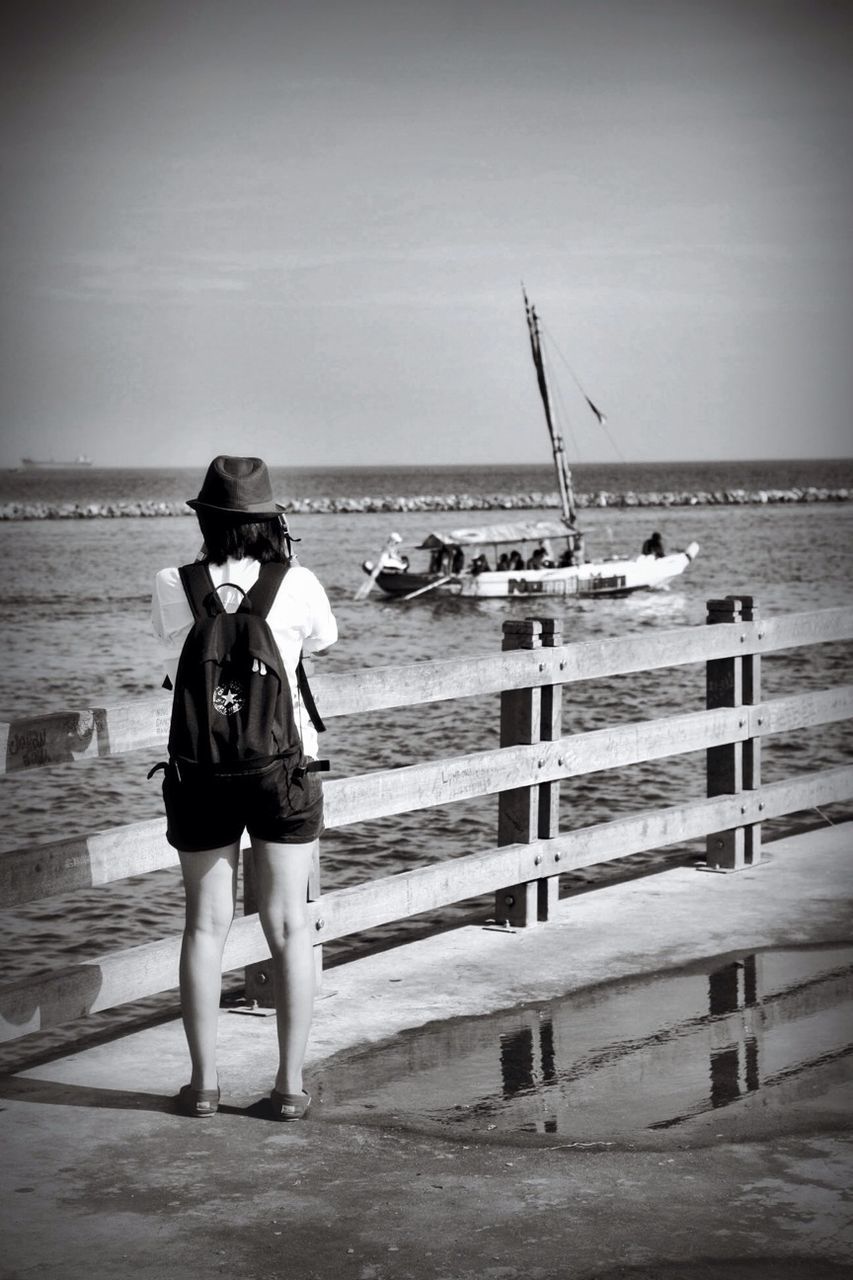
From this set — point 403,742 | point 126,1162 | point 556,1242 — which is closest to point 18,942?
point 126,1162

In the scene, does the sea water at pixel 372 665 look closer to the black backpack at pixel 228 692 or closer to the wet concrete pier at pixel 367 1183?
the wet concrete pier at pixel 367 1183

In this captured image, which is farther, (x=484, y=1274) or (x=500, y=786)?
(x=500, y=786)

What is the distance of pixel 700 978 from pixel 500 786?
1.02 metres

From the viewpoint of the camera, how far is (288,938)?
4367 mm

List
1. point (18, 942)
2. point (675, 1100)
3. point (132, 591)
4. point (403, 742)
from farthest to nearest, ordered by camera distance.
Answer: point (132, 591) < point (403, 742) < point (18, 942) < point (675, 1100)

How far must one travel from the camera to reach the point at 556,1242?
3.69 metres

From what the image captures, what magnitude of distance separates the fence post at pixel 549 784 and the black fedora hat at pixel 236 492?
7.69 ft

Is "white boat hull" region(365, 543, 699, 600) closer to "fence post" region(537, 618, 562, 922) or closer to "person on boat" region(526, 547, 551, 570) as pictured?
"person on boat" region(526, 547, 551, 570)

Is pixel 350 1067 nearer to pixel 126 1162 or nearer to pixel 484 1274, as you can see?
pixel 126 1162

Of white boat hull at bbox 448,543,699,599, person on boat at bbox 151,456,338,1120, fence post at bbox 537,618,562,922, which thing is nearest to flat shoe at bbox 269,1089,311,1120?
person on boat at bbox 151,456,338,1120

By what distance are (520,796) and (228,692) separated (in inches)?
101

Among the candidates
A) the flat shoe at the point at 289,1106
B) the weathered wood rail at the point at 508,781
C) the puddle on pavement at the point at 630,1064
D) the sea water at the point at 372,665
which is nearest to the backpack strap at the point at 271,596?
the weathered wood rail at the point at 508,781

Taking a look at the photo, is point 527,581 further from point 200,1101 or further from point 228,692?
point 228,692

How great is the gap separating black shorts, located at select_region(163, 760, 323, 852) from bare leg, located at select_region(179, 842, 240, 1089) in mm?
60
